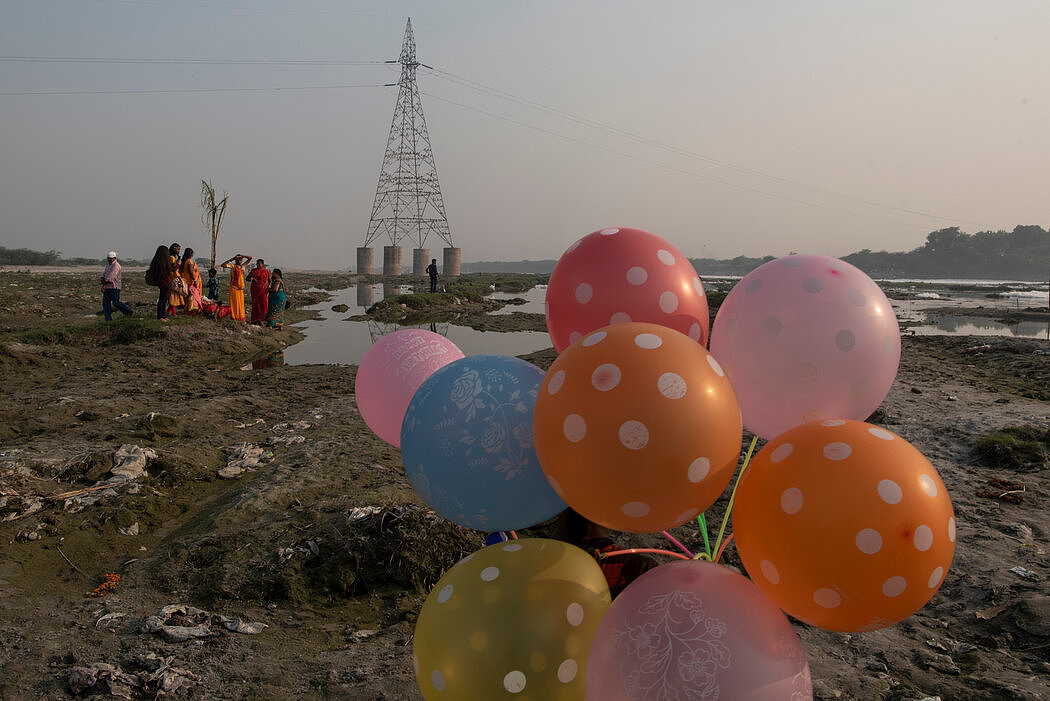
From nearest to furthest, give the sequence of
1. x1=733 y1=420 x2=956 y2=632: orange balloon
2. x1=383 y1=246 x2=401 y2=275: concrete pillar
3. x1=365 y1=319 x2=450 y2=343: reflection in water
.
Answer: x1=733 y1=420 x2=956 y2=632: orange balloon, x1=365 y1=319 x2=450 y2=343: reflection in water, x1=383 y1=246 x2=401 y2=275: concrete pillar

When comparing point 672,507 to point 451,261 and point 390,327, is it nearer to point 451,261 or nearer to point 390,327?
point 390,327

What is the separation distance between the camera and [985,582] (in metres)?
3.97

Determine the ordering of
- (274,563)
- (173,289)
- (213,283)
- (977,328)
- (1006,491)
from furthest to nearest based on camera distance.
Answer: (977,328)
(213,283)
(173,289)
(1006,491)
(274,563)

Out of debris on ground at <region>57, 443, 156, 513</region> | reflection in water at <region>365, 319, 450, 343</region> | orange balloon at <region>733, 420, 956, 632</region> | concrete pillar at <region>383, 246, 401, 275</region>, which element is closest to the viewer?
orange balloon at <region>733, 420, 956, 632</region>

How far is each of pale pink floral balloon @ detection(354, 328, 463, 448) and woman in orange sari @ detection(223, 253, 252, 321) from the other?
39.1 ft

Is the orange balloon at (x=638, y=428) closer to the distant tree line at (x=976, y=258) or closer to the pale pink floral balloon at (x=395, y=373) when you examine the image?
the pale pink floral balloon at (x=395, y=373)

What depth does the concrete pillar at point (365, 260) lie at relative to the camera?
180 feet

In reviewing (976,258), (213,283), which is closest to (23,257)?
(213,283)

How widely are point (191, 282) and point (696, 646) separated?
597 inches

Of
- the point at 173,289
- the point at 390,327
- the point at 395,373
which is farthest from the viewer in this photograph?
the point at 390,327

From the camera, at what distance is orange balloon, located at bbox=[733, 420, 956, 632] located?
5.52 feet

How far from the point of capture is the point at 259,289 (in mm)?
14914

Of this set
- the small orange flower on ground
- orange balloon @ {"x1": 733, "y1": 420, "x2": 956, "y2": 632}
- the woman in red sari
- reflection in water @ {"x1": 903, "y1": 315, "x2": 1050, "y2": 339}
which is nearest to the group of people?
the woman in red sari

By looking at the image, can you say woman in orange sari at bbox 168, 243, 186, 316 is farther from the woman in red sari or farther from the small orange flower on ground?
the small orange flower on ground
